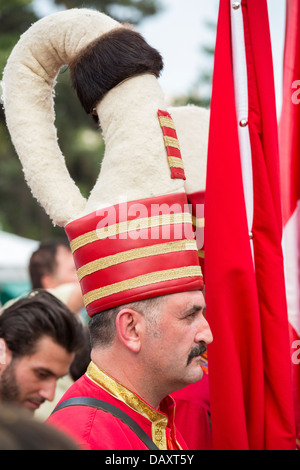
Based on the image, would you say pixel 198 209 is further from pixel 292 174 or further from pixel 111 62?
pixel 111 62

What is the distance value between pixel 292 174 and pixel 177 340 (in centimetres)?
93

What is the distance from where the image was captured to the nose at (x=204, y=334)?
1.97 m

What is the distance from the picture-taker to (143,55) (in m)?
2.07

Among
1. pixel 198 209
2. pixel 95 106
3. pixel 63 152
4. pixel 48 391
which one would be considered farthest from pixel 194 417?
pixel 63 152

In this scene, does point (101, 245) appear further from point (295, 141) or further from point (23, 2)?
point (23, 2)

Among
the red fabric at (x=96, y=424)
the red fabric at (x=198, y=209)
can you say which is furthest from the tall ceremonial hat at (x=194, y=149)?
the red fabric at (x=96, y=424)

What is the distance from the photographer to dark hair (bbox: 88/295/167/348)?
195 centimetres

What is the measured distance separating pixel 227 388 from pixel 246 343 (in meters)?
0.16

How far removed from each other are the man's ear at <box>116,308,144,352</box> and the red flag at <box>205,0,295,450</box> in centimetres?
27

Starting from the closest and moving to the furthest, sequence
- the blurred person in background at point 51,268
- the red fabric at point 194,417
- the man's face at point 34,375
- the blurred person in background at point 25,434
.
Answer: the blurred person in background at point 25,434
the red fabric at point 194,417
the man's face at point 34,375
the blurred person in background at point 51,268

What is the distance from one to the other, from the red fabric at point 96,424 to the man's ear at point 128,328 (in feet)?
0.54

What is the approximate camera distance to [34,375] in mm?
3137

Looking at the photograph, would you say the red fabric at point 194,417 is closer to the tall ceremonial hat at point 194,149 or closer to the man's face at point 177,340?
the man's face at point 177,340

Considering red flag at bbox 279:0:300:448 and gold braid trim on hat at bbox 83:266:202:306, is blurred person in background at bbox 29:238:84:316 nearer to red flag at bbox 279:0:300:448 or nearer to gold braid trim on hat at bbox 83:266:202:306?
red flag at bbox 279:0:300:448
